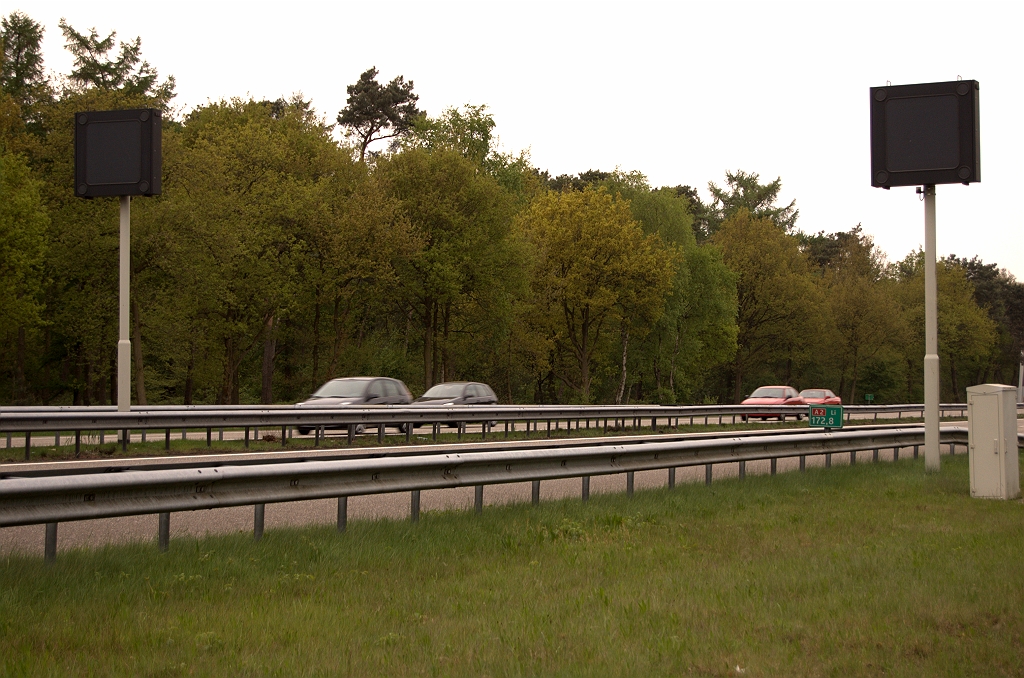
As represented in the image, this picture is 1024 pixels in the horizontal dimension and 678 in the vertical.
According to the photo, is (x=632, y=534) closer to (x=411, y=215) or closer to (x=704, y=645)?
(x=704, y=645)

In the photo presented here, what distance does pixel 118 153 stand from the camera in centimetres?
2047

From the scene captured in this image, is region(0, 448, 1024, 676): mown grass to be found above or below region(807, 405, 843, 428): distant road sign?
below

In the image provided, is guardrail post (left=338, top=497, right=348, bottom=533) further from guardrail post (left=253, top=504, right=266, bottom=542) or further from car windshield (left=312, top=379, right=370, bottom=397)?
car windshield (left=312, top=379, right=370, bottom=397)

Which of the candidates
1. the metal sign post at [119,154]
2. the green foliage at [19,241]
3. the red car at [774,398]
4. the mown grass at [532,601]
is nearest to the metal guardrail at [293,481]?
the mown grass at [532,601]

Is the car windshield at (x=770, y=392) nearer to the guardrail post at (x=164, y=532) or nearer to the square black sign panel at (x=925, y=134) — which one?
the square black sign panel at (x=925, y=134)

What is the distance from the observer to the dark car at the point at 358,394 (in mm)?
27828

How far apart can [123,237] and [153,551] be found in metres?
13.9

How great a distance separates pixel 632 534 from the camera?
33.6ft

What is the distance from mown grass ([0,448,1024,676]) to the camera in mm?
5824

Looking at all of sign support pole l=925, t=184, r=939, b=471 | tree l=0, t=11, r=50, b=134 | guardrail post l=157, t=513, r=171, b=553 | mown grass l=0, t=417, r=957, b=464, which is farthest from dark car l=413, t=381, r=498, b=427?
tree l=0, t=11, r=50, b=134

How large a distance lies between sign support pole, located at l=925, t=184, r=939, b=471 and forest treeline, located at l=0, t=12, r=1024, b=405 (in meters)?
27.2

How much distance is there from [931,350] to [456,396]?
58.3 feet

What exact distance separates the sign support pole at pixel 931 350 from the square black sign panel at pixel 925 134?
48 centimetres

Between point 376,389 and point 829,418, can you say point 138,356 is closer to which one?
point 376,389
